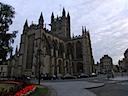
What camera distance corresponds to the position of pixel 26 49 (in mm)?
59000

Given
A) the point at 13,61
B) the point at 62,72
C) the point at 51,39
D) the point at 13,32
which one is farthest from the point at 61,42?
the point at 13,32

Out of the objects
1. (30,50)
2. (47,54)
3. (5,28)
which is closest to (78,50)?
(47,54)

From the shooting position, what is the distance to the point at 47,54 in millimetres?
54750

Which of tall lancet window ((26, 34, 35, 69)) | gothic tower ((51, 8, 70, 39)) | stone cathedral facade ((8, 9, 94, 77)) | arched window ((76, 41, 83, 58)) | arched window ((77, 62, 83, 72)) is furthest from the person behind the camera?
gothic tower ((51, 8, 70, 39))

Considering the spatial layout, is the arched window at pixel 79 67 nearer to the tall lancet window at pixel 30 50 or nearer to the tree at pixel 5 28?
the tall lancet window at pixel 30 50

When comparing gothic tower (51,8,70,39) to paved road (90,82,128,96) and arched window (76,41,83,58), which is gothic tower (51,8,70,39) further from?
paved road (90,82,128,96)

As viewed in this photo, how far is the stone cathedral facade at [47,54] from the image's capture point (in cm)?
5366

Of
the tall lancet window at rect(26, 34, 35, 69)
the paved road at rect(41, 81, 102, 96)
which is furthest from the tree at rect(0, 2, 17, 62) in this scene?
the tall lancet window at rect(26, 34, 35, 69)

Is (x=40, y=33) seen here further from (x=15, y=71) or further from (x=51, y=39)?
(x=15, y=71)

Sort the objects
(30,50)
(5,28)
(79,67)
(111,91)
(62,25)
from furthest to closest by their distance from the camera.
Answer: (62,25) → (79,67) → (30,50) → (5,28) → (111,91)

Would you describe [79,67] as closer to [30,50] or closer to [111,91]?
[30,50]

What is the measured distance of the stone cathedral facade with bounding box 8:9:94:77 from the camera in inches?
A: 2112

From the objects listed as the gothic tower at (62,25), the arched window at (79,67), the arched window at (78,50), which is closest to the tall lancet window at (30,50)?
the arched window at (79,67)

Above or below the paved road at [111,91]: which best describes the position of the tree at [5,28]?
above
